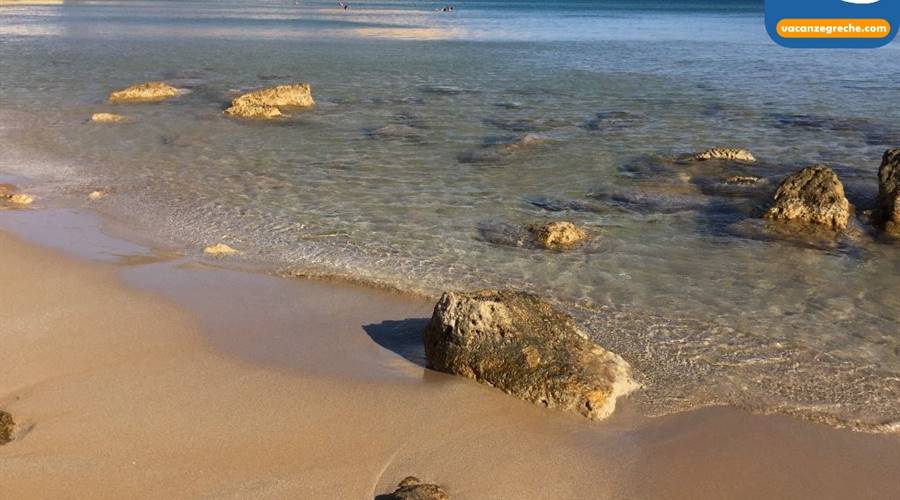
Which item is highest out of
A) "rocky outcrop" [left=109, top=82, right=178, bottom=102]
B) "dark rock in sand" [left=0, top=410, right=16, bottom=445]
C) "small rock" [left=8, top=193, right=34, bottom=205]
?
"rocky outcrop" [left=109, top=82, right=178, bottom=102]

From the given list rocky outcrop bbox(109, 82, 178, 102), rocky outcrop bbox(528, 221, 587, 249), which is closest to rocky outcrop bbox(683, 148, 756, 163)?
rocky outcrop bbox(528, 221, 587, 249)

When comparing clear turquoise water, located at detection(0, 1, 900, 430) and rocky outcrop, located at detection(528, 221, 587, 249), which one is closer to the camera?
clear turquoise water, located at detection(0, 1, 900, 430)

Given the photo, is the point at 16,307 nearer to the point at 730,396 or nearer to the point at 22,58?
the point at 730,396

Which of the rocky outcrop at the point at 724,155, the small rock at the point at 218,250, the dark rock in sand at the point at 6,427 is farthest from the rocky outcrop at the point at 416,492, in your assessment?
the rocky outcrop at the point at 724,155

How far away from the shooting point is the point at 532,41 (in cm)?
3853

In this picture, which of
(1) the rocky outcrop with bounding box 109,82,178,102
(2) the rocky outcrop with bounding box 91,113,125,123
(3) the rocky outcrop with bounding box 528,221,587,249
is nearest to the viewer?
(3) the rocky outcrop with bounding box 528,221,587,249

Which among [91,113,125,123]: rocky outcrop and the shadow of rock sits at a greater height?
[91,113,125,123]: rocky outcrop

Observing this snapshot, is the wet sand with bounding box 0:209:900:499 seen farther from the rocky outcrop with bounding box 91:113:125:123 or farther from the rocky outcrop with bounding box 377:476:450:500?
the rocky outcrop with bounding box 91:113:125:123

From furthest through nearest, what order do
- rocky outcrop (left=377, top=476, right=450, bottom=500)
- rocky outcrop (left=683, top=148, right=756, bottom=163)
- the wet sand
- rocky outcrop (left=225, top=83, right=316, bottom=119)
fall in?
rocky outcrop (left=225, top=83, right=316, bottom=119) < rocky outcrop (left=683, top=148, right=756, bottom=163) < the wet sand < rocky outcrop (left=377, top=476, right=450, bottom=500)

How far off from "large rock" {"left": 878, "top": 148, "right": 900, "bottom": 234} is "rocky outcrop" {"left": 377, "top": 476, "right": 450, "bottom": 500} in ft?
23.9

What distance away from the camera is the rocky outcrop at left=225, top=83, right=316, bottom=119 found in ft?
55.2

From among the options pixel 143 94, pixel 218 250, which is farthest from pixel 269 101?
pixel 218 250

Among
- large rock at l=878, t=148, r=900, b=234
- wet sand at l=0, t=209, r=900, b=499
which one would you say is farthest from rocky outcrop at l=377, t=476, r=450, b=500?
large rock at l=878, t=148, r=900, b=234

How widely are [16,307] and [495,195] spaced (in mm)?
6044
